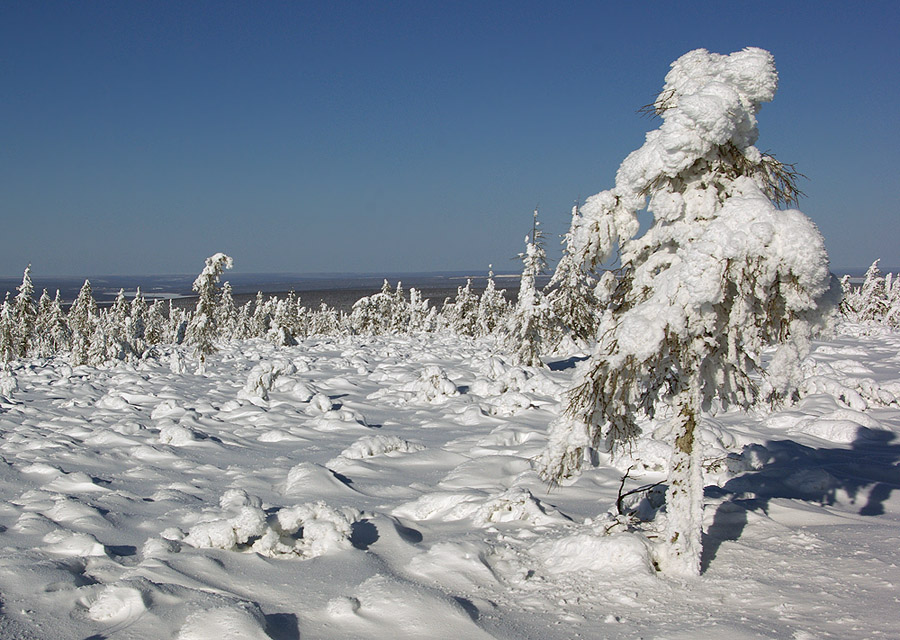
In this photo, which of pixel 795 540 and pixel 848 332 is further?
pixel 848 332

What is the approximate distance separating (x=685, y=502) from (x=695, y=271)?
2.13 metres

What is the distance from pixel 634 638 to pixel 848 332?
1548 inches

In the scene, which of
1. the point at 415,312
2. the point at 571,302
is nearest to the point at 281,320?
the point at 415,312

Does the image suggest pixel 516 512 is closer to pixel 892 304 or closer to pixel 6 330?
pixel 6 330

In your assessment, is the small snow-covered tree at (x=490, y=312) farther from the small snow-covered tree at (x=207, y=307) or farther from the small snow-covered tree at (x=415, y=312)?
the small snow-covered tree at (x=207, y=307)

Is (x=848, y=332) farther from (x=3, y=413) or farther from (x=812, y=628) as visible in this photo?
(x=3, y=413)

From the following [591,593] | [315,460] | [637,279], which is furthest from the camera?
[315,460]

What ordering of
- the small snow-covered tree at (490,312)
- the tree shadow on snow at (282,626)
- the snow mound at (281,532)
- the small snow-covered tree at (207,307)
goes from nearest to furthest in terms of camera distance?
the tree shadow on snow at (282,626) < the snow mound at (281,532) < the small snow-covered tree at (207,307) < the small snow-covered tree at (490,312)

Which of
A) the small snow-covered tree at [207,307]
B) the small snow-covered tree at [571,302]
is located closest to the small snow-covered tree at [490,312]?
the small snow-covered tree at [571,302]

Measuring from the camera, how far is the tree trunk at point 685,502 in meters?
5.24

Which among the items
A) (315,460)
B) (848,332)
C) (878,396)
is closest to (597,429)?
(315,460)

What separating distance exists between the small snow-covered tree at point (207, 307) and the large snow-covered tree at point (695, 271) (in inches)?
925

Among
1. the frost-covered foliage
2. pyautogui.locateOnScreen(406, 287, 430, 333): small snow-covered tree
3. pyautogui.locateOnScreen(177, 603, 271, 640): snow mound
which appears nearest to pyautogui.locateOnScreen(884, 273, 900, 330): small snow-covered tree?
the frost-covered foliage

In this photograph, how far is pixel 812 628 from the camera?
430 cm
